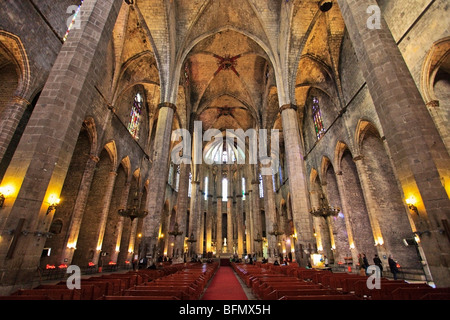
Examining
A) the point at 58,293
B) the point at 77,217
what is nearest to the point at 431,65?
the point at 58,293

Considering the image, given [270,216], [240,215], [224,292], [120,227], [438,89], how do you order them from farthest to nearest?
1. [240,215]
2. [270,216]
3. [120,227]
4. [438,89]
5. [224,292]

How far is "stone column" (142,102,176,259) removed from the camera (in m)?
12.7

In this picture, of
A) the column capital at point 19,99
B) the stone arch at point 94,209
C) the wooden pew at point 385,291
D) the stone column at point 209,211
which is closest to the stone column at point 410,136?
the wooden pew at point 385,291

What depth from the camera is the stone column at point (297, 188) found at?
482 inches

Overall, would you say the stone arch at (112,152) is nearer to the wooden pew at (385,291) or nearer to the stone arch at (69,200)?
the stone arch at (69,200)

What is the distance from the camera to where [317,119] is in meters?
21.1

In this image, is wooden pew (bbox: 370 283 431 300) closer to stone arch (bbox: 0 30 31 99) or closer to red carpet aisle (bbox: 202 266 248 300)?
red carpet aisle (bbox: 202 266 248 300)

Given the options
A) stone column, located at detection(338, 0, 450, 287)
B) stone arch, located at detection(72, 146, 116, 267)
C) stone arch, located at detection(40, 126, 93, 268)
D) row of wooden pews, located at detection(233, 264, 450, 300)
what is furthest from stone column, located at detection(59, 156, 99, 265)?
stone column, located at detection(338, 0, 450, 287)

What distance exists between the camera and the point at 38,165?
508cm

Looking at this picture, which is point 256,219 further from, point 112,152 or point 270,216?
point 112,152

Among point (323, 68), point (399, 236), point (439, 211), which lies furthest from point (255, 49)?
point (439, 211)

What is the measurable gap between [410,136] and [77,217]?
53.3ft

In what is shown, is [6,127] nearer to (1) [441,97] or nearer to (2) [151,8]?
(2) [151,8]

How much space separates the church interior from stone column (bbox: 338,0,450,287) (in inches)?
1.3
